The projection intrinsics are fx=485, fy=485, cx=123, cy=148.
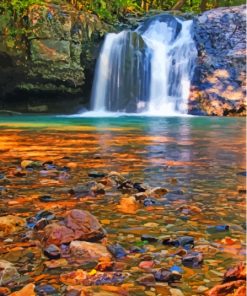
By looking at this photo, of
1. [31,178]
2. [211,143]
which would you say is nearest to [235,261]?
[31,178]

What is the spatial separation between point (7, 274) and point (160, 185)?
6.28ft

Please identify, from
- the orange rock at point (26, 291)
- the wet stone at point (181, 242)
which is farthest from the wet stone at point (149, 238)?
the orange rock at point (26, 291)

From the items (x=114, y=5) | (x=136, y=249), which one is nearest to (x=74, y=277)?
(x=136, y=249)

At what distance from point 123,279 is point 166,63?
17.3 m

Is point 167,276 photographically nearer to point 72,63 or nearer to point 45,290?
point 45,290

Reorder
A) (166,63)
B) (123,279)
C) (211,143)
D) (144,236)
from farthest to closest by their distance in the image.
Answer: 1. (166,63)
2. (211,143)
3. (144,236)
4. (123,279)

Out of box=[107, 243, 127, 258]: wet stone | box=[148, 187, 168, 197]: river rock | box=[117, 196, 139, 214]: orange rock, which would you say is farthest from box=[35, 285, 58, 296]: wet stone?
box=[148, 187, 168, 197]: river rock

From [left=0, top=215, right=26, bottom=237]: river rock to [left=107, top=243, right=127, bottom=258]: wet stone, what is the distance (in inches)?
20.4

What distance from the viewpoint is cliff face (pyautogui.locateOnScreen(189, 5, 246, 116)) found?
17.6 meters

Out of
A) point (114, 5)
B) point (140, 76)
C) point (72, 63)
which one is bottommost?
point (140, 76)

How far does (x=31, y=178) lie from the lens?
3666 mm

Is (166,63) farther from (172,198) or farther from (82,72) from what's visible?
(172,198)

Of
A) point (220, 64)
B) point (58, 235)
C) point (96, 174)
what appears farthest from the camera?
point (220, 64)

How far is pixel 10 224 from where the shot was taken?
2.27 meters
